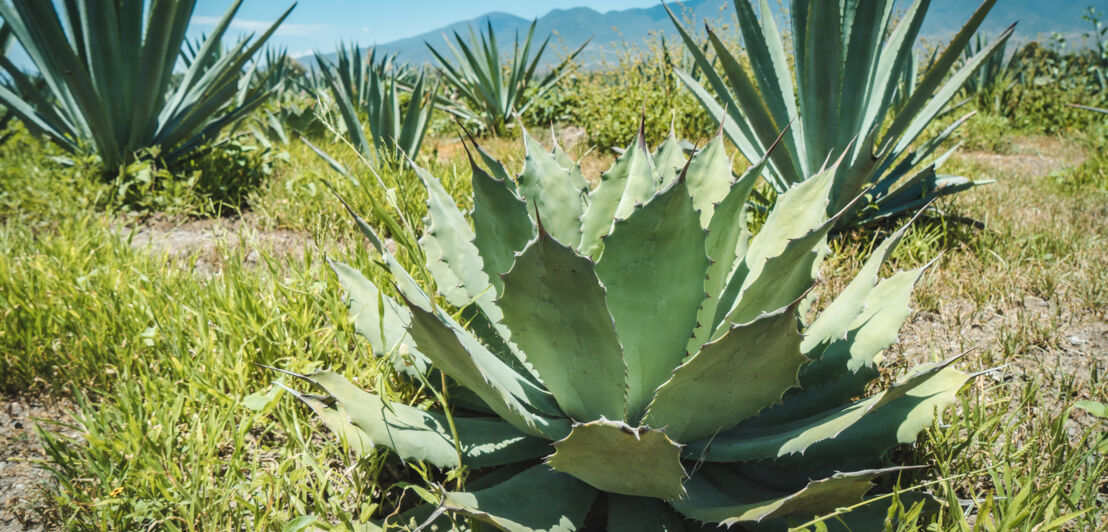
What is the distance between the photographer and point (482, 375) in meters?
0.91

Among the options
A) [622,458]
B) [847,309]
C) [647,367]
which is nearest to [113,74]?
[647,367]

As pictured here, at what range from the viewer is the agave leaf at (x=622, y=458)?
82 cm

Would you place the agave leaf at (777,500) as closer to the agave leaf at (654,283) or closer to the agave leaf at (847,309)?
the agave leaf at (654,283)

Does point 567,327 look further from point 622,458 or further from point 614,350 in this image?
point 622,458

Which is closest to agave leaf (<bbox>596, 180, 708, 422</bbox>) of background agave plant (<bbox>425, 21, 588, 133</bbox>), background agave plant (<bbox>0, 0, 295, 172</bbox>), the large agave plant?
the large agave plant

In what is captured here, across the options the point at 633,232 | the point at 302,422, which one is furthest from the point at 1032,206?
the point at 302,422

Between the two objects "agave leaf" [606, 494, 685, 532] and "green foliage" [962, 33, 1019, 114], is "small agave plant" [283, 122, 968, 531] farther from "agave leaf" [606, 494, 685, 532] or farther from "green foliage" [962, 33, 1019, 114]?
"green foliage" [962, 33, 1019, 114]

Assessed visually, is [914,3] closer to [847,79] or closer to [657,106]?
[847,79]

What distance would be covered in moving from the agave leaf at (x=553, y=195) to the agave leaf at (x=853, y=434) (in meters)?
0.53

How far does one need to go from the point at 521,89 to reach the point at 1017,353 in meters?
5.83

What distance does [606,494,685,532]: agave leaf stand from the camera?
3.34 feet

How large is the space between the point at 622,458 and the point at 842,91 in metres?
1.91

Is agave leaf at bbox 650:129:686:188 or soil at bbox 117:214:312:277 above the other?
agave leaf at bbox 650:129:686:188

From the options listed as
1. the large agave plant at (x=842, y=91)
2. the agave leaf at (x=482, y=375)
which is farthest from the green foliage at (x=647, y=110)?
the agave leaf at (x=482, y=375)
